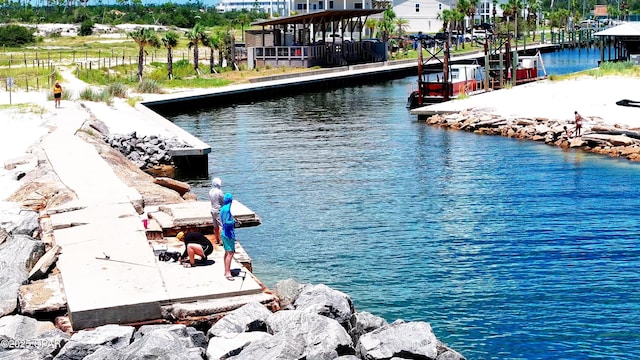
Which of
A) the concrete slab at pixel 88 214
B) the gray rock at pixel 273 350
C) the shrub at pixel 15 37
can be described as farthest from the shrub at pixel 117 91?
the shrub at pixel 15 37

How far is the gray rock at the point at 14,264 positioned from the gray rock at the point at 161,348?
330 centimetres

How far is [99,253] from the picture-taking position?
17.2 metres

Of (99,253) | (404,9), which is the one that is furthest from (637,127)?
(404,9)

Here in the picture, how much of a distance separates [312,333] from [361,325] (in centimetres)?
182

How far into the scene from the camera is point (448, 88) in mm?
58594

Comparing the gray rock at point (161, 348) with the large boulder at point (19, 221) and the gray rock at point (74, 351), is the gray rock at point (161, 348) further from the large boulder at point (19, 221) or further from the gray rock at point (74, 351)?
the large boulder at point (19, 221)

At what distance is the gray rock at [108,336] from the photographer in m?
13.4

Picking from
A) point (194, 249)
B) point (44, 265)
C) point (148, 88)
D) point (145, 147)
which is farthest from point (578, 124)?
point (148, 88)

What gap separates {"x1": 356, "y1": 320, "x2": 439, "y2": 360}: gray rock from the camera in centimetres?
1353

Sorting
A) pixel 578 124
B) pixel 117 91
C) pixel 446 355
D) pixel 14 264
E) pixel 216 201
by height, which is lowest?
pixel 446 355

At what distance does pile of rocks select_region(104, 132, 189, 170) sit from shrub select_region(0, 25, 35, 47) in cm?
7996

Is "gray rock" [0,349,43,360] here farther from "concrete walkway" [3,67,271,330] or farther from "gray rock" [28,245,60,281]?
"gray rock" [28,245,60,281]

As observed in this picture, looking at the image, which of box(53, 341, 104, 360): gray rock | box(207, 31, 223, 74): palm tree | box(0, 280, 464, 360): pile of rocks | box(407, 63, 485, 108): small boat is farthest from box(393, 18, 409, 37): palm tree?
box(53, 341, 104, 360): gray rock

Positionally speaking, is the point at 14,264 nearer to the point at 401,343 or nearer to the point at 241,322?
the point at 241,322
